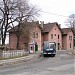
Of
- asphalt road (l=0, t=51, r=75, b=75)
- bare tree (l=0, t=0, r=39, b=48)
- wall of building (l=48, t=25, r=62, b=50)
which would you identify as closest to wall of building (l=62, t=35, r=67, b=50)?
wall of building (l=48, t=25, r=62, b=50)

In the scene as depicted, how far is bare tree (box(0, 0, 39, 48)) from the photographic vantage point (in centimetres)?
6053

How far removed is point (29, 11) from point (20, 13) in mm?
2726

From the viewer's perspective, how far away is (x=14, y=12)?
203 ft

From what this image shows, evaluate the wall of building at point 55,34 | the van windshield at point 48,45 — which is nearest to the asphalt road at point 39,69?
the van windshield at point 48,45

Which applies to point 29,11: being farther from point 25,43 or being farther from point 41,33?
point 41,33

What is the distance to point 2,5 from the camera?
199 ft

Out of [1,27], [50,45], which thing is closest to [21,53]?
[50,45]

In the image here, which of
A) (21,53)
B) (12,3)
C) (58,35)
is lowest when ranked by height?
(21,53)

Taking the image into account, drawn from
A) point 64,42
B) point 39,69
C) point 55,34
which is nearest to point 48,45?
point 39,69

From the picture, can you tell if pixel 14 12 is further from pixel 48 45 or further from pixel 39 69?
pixel 39 69

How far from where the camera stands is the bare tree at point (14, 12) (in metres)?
60.5

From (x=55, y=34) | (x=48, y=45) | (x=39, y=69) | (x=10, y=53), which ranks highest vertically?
(x=55, y=34)

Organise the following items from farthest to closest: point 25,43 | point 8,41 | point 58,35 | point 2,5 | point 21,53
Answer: point 58,35 < point 8,41 < point 25,43 < point 2,5 < point 21,53

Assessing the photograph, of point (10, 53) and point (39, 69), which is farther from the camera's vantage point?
point (10, 53)
